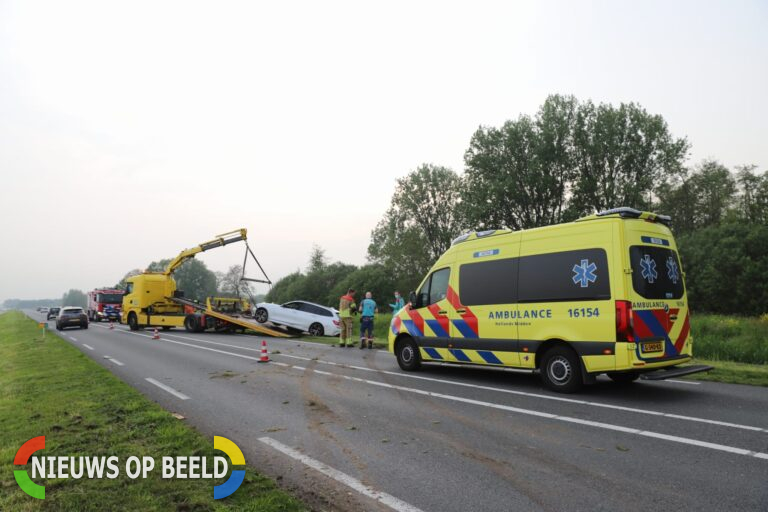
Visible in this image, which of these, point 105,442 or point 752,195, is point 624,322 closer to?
point 105,442

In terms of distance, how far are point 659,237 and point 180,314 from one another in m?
23.6

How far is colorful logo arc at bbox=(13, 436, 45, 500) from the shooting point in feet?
13.1

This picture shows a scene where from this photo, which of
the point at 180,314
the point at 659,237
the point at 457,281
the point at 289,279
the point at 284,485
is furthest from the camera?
the point at 289,279

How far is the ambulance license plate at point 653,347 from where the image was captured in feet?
23.1

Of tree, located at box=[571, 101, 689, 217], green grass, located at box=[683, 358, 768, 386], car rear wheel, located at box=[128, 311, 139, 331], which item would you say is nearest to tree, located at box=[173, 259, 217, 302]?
car rear wheel, located at box=[128, 311, 139, 331]

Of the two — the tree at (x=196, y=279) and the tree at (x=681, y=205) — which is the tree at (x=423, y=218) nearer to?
the tree at (x=681, y=205)

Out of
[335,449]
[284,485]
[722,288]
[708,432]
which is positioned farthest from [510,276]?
[722,288]

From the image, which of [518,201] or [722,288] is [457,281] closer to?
[518,201]

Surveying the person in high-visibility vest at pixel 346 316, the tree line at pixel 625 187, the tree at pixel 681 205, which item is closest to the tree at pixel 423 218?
the tree line at pixel 625 187

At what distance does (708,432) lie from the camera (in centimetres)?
536

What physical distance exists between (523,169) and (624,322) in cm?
3438

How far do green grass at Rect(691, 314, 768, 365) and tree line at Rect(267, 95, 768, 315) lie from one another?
2212 cm

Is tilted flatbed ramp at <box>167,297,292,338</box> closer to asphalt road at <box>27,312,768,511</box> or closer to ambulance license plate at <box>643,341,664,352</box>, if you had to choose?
asphalt road at <box>27,312,768,511</box>

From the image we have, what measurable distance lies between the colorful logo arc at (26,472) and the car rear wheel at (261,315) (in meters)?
17.1
